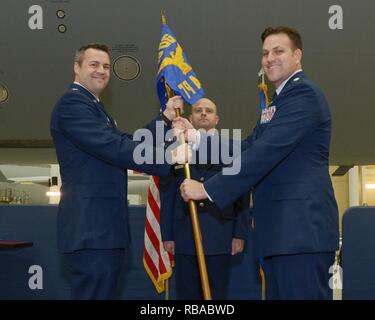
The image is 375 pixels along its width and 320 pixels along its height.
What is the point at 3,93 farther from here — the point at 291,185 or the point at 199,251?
the point at 291,185

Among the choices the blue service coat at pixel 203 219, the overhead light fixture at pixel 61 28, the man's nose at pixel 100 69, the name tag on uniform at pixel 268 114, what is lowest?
the blue service coat at pixel 203 219

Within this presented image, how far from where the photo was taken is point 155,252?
4.75 metres

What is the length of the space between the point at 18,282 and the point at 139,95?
2.10 m

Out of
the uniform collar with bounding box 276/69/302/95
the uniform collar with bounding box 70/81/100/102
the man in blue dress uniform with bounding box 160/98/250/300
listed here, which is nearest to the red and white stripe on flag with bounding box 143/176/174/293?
the man in blue dress uniform with bounding box 160/98/250/300

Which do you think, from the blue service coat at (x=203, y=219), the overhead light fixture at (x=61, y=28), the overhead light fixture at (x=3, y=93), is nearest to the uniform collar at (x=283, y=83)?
the blue service coat at (x=203, y=219)

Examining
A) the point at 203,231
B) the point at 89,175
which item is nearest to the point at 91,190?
the point at 89,175

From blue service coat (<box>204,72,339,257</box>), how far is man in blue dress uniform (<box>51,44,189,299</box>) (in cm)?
62

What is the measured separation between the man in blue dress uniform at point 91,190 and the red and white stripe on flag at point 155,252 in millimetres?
1465

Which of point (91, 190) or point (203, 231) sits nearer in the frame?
point (91, 190)

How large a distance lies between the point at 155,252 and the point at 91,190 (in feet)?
5.66

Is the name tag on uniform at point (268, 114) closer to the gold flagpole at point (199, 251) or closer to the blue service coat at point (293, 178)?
the blue service coat at point (293, 178)

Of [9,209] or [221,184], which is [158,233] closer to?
[9,209]

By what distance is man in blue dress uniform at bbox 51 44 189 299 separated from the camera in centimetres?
313

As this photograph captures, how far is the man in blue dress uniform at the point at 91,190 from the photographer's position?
313 centimetres
